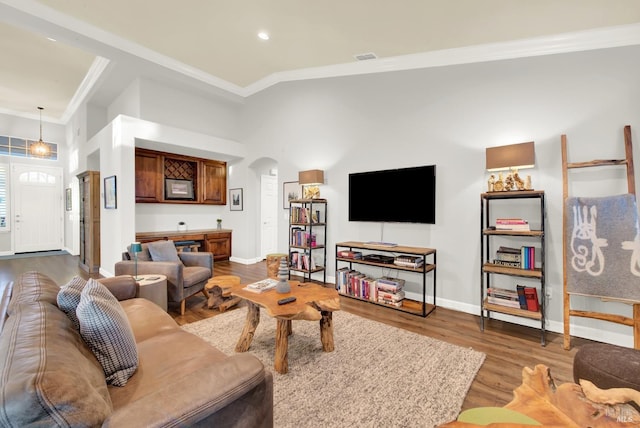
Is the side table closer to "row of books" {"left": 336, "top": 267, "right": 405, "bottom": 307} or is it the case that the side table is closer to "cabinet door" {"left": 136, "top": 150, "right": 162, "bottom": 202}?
"row of books" {"left": 336, "top": 267, "right": 405, "bottom": 307}

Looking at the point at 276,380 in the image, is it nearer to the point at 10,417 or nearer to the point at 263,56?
the point at 10,417

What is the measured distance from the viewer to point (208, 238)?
616 centimetres

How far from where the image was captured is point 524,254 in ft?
9.22

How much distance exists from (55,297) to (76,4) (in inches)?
144

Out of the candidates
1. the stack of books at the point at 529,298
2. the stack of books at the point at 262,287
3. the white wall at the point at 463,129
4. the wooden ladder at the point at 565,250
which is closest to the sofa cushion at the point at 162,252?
the stack of books at the point at 262,287

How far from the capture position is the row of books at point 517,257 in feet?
9.14

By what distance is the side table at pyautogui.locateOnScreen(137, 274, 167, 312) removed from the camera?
2.76 metres

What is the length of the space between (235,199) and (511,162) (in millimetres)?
5388

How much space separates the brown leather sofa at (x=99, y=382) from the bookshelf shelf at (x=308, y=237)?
3.07m

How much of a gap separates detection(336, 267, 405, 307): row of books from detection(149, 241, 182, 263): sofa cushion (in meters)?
2.18

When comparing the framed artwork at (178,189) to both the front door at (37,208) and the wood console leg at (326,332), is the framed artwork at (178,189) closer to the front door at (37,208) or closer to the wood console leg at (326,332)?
the front door at (37,208)

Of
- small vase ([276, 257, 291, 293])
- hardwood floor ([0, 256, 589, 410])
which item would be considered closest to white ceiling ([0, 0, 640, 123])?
small vase ([276, 257, 291, 293])

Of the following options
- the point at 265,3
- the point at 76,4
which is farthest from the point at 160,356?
the point at 76,4

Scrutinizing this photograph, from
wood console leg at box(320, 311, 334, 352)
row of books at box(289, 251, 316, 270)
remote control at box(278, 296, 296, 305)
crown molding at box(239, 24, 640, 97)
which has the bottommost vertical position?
wood console leg at box(320, 311, 334, 352)
